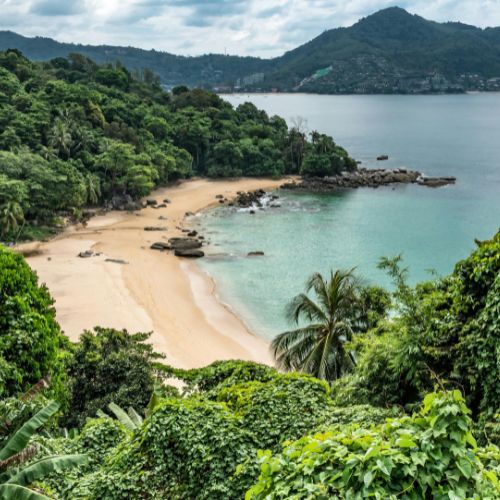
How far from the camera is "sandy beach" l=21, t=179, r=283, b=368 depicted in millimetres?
25859

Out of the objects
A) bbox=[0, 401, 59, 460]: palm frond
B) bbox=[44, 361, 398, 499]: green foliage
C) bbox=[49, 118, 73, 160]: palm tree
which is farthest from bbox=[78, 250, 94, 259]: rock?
bbox=[0, 401, 59, 460]: palm frond

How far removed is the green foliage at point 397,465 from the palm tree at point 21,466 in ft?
13.0

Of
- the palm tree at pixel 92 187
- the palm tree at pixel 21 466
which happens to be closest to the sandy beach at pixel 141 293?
the palm tree at pixel 92 187

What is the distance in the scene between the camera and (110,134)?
6091cm

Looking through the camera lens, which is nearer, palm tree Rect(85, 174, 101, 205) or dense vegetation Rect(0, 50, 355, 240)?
dense vegetation Rect(0, 50, 355, 240)

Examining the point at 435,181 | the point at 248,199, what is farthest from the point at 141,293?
the point at 435,181

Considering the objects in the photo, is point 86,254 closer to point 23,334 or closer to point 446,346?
point 23,334

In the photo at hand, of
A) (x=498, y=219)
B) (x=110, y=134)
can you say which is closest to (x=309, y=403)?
(x=498, y=219)

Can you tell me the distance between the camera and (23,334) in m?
13.0

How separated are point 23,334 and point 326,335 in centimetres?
884

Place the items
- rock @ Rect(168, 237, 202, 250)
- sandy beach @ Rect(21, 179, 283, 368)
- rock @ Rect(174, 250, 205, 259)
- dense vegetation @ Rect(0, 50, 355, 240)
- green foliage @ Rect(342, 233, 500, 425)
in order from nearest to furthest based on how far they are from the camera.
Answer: green foliage @ Rect(342, 233, 500, 425) < sandy beach @ Rect(21, 179, 283, 368) < rock @ Rect(174, 250, 205, 259) < rock @ Rect(168, 237, 202, 250) < dense vegetation @ Rect(0, 50, 355, 240)

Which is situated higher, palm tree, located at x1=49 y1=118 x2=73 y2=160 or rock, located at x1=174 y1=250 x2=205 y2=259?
palm tree, located at x1=49 y1=118 x2=73 y2=160

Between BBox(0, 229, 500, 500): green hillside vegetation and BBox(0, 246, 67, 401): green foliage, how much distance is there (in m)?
0.04

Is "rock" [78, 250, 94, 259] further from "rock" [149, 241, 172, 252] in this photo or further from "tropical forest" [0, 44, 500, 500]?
"tropical forest" [0, 44, 500, 500]
